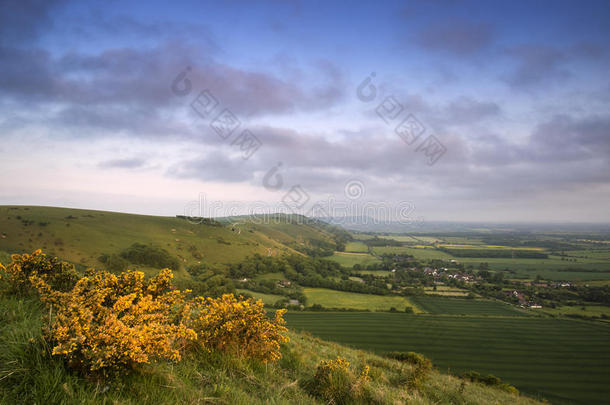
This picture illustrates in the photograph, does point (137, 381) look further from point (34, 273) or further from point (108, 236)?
point (108, 236)

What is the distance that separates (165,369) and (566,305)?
101 metres

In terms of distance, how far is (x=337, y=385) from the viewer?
5.76 meters

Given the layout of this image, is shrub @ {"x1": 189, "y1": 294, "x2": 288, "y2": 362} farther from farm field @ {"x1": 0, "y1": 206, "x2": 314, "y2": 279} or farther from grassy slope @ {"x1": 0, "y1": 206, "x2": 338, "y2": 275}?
grassy slope @ {"x1": 0, "y1": 206, "x2": 338, "y2": 275}

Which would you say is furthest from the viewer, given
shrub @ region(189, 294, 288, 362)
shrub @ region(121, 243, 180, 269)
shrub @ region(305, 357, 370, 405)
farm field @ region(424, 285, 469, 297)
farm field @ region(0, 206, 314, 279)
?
farm field @ region(424, 285, 469, 297)

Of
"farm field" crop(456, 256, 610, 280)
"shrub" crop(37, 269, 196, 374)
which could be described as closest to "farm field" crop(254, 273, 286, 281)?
"farm field" crop(456, 256, 610, 280)

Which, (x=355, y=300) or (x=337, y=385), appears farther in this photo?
(x=355, y=300)

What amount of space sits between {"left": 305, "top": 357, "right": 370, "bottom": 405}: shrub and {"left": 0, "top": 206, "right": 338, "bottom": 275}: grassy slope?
8206cm

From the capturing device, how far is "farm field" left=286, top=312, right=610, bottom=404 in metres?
33.4

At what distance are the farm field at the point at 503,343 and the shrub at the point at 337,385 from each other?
124 ft

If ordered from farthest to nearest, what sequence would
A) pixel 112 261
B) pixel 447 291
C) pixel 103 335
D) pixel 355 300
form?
pixel 447 291, pixel 355 300, pixel 112 261, pixel 103 335

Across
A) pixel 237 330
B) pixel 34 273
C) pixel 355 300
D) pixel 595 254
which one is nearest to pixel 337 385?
pixel 237 330

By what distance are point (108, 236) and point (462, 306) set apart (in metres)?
111

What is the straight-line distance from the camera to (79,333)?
12.3 ft

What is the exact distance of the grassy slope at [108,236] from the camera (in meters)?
70.2
